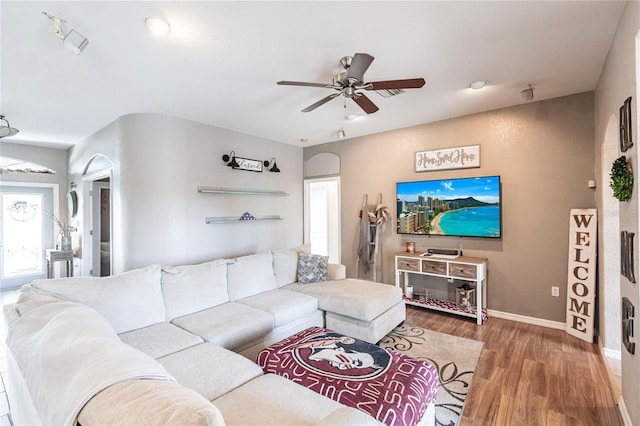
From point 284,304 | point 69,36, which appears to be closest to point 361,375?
point 284,304

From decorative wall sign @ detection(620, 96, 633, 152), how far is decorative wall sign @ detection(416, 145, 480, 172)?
1937 mm

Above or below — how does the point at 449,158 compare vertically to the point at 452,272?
above

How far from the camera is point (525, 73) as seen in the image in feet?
9.11

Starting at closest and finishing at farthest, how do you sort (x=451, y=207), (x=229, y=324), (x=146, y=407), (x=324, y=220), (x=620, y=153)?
(x=146, y=407) < (x=620, y=153) < (x=229, y=324) < (x=451, y=207) < (x=324, y=220)

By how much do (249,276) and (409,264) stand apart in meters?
2.22

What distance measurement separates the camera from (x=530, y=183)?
140 inches

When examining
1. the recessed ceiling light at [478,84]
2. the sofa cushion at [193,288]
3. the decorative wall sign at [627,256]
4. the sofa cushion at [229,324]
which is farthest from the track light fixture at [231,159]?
the decorative wall sign at [627,256]

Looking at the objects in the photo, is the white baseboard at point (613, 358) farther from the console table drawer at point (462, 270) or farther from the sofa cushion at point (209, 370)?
the sofa cushion at point (209, 370)

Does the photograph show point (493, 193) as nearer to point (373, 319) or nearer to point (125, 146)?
point (373, 319)

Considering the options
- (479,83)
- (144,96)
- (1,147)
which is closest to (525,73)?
(479,83)

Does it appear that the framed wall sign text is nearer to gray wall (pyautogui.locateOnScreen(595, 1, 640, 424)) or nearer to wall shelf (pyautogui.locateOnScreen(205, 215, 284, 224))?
wall shelf (pyautogui.locateOnScreen(205, 215, 284, 224))

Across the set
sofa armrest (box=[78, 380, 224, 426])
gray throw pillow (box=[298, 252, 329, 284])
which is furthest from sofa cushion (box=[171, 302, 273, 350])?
sofa armrest (box=[78, 380, 224, 426])

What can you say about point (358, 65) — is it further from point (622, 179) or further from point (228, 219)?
point (228, 219)

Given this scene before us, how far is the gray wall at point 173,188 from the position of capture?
3707mm
